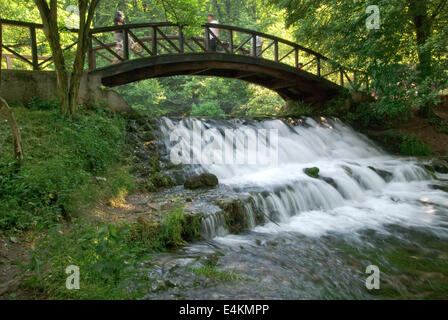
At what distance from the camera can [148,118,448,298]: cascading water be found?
425 cm

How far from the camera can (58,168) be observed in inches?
216

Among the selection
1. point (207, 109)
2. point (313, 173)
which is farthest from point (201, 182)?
point (207, 109)

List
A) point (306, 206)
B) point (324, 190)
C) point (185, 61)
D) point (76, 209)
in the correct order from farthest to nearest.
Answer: point (185, 61) → point (324, 190) → point (306, 206) → point (76, 209)

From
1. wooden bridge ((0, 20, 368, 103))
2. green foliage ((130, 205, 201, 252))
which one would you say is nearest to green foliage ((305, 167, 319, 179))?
green foliage ((130, 205, 201, 252))

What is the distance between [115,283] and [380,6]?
435 inches

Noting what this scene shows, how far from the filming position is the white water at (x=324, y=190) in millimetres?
6480

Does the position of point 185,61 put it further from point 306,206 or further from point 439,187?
point 439,187

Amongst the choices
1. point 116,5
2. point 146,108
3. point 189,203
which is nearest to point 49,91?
point 189,203

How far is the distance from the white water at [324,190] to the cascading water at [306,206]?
0.02 m

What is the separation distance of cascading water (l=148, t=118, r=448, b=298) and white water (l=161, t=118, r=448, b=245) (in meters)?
0.02

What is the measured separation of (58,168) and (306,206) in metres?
5.30

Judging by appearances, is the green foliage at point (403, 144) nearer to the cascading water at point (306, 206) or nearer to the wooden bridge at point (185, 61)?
the cascading water at point (306, 206)
